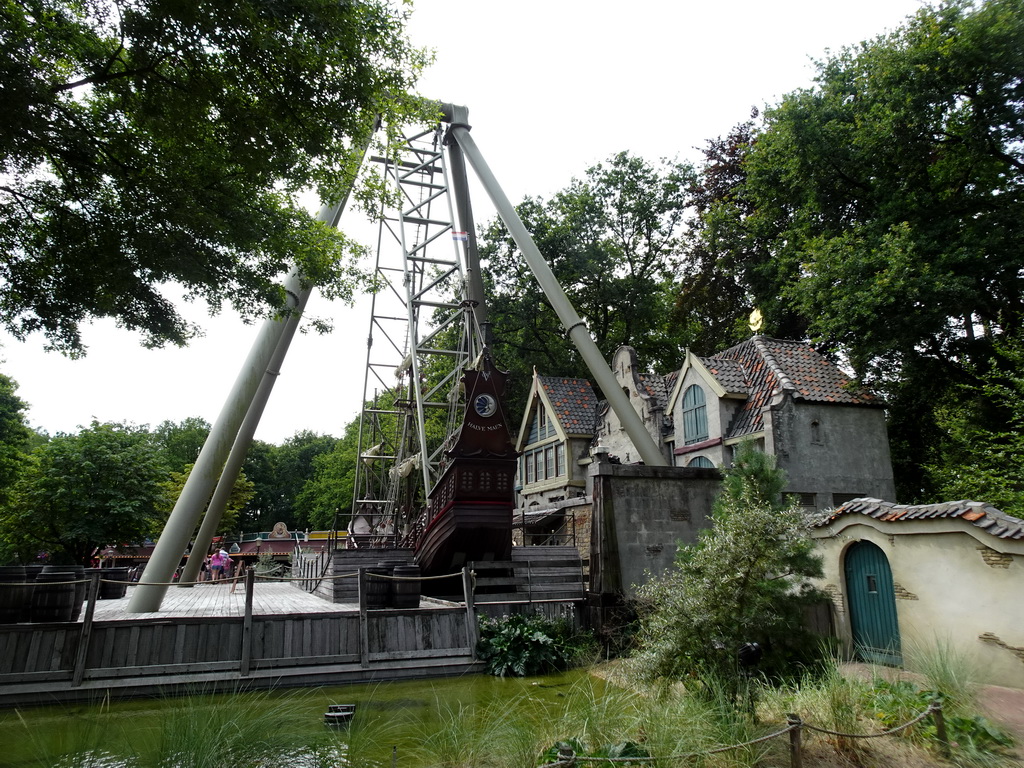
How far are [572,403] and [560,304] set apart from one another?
806 cm

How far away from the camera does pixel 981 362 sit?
2058 cm

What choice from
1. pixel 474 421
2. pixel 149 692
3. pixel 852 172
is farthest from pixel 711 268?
pixel 149 692

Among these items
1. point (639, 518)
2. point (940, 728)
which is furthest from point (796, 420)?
point (940, 728)

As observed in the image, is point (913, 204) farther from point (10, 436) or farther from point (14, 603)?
point (10, 436)

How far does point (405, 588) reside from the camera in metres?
13.6

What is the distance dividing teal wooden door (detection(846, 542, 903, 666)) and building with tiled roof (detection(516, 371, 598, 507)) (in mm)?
14057

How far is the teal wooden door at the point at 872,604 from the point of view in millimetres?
11281

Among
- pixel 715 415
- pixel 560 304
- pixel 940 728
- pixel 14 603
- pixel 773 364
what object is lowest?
pixel 940 728

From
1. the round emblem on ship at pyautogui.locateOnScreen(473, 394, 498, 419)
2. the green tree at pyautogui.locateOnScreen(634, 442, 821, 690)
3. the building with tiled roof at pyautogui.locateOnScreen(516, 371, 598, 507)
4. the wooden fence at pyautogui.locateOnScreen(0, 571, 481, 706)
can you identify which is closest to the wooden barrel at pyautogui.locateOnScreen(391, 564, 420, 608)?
the wooden fence at pyautogui.locateOnScreen(0, 571, 481, 706)

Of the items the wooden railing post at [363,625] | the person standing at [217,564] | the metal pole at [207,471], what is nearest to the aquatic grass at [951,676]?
the wooden railing post at [363,625]

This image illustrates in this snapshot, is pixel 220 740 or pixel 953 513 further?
pixel 953 513

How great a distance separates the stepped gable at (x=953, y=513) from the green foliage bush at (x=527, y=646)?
19.2 feet

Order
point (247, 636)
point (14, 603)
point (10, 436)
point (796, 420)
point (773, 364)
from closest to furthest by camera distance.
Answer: point (14, 603) → point (247, 636) → point (796, 420) → point (773, 364) → point (10, 436)

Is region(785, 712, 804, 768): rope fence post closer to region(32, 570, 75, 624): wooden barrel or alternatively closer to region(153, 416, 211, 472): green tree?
region(32, 570, 75, 624): wooden barrel
